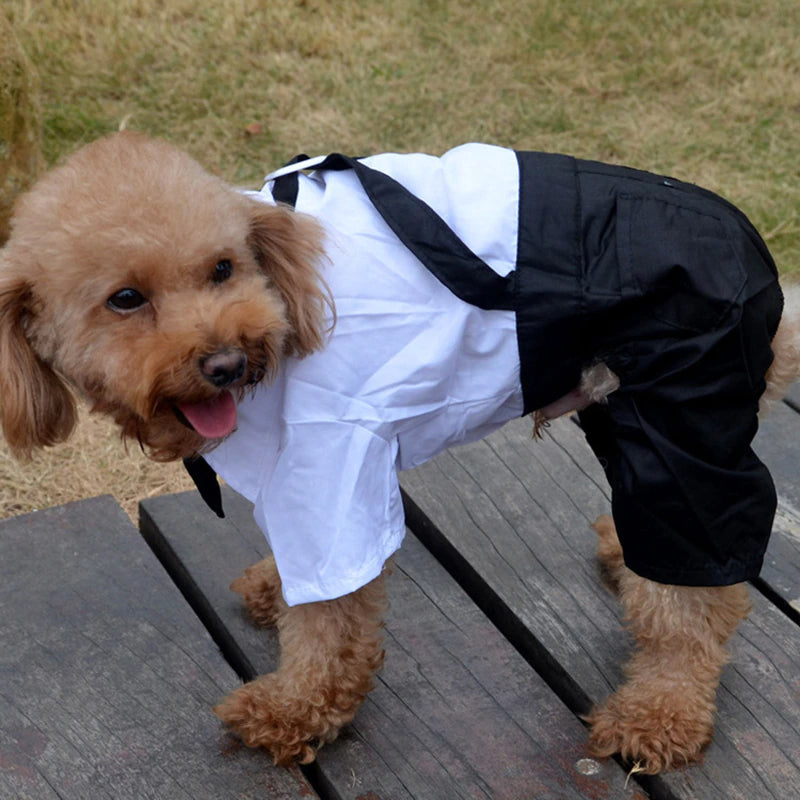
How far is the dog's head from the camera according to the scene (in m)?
1.65

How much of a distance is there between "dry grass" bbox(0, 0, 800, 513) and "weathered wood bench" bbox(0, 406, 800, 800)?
2.21 meters

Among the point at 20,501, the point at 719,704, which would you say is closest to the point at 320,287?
the point at 719,704

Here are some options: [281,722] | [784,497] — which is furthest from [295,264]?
[784,497]

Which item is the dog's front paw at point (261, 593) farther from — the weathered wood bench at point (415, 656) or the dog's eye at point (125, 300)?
the dog's eye at point (125, 300)

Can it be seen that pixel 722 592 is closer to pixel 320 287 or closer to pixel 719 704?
pixel 719 704

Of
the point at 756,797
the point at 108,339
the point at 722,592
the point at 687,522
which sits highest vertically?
the point at 108,339

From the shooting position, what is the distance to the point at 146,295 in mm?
1697

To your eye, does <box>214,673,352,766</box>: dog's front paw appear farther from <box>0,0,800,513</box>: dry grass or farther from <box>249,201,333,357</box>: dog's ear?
<box>0,0,800,513</box>: dry grass

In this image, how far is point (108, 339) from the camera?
1703 millimetres

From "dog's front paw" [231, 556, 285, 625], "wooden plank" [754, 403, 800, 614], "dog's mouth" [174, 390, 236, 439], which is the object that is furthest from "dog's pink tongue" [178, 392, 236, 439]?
"wooden plank" [754, 403, 800, 614]

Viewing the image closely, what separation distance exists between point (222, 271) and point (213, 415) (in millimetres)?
235

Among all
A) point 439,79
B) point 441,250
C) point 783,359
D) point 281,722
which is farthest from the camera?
point 439,79

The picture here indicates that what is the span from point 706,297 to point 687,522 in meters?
0.38

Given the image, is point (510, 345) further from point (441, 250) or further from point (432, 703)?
point (432, 703)
